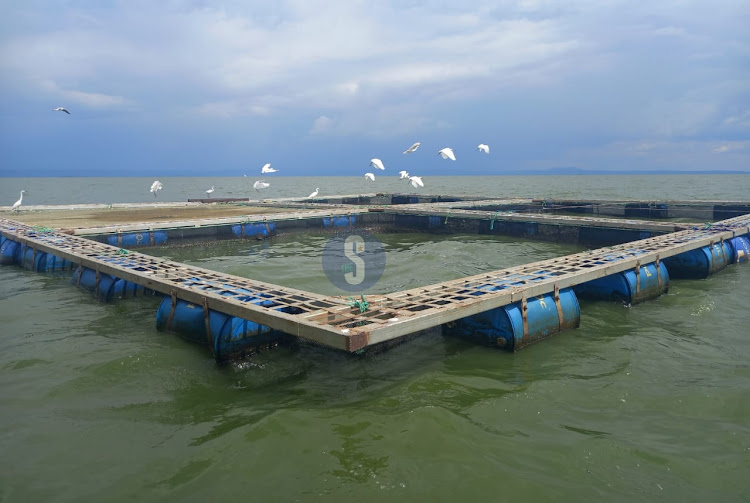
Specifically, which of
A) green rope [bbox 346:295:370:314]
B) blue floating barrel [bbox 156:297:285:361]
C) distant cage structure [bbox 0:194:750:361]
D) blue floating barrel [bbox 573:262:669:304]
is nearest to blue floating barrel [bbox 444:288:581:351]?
distant cage structure [bbox 0:194:750:361]

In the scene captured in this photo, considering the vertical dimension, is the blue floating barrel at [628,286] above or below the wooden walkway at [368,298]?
below

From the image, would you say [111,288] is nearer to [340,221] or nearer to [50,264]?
[50,264]

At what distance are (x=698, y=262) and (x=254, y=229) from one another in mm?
16995

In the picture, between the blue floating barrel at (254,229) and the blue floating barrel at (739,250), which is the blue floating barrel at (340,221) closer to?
the blue floating barrel at (254,229)

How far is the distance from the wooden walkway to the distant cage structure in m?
0.02

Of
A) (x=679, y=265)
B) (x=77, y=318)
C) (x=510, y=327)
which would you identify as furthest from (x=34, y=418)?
(x=679, y=265)

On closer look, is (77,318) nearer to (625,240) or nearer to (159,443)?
(159,443)

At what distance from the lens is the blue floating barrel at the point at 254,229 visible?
21.2 metres

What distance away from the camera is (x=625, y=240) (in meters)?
17.8

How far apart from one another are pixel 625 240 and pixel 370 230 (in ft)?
40.1

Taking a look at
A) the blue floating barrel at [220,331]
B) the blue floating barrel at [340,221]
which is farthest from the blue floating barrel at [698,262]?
the blue floating barrel at [340,221]

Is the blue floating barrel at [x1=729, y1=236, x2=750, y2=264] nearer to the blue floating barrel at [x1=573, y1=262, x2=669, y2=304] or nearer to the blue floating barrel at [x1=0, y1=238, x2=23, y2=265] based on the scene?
the blue floating barrel at [x1=573, y1=262, x2=669, y2=304]

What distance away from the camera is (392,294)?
7906 millimetres

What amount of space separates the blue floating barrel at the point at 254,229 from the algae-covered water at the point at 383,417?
37.0 feet
